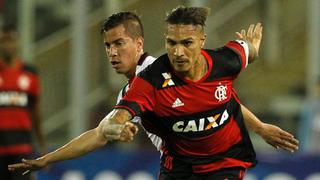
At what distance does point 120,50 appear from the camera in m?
6.13

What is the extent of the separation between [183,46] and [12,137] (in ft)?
11.8

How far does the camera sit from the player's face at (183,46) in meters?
5.62

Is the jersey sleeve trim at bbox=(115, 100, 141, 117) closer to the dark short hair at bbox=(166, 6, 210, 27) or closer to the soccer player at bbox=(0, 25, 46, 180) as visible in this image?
the dark short hair at bbox=(166, 6, 210, 27)

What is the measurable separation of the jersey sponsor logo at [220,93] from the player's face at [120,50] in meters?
0.65

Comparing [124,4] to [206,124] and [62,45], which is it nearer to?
[62,45]

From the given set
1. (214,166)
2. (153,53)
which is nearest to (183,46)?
(214,166)

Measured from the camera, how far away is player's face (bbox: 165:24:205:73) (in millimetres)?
5625

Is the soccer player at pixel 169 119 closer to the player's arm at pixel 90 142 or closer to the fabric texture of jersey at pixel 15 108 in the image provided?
the player's arm at pixel 90 142

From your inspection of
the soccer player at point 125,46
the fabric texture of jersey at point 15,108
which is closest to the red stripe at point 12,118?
the fabric texture of jersey at point 15,108

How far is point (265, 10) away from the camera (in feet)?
40.5

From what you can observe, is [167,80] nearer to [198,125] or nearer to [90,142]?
[198,125]

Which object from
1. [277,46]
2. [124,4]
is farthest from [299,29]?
[124,4]

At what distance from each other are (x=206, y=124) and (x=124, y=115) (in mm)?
570

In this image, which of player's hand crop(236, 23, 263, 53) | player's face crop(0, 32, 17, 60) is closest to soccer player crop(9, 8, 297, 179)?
player's hand crop(236, 23, 263, 53)
